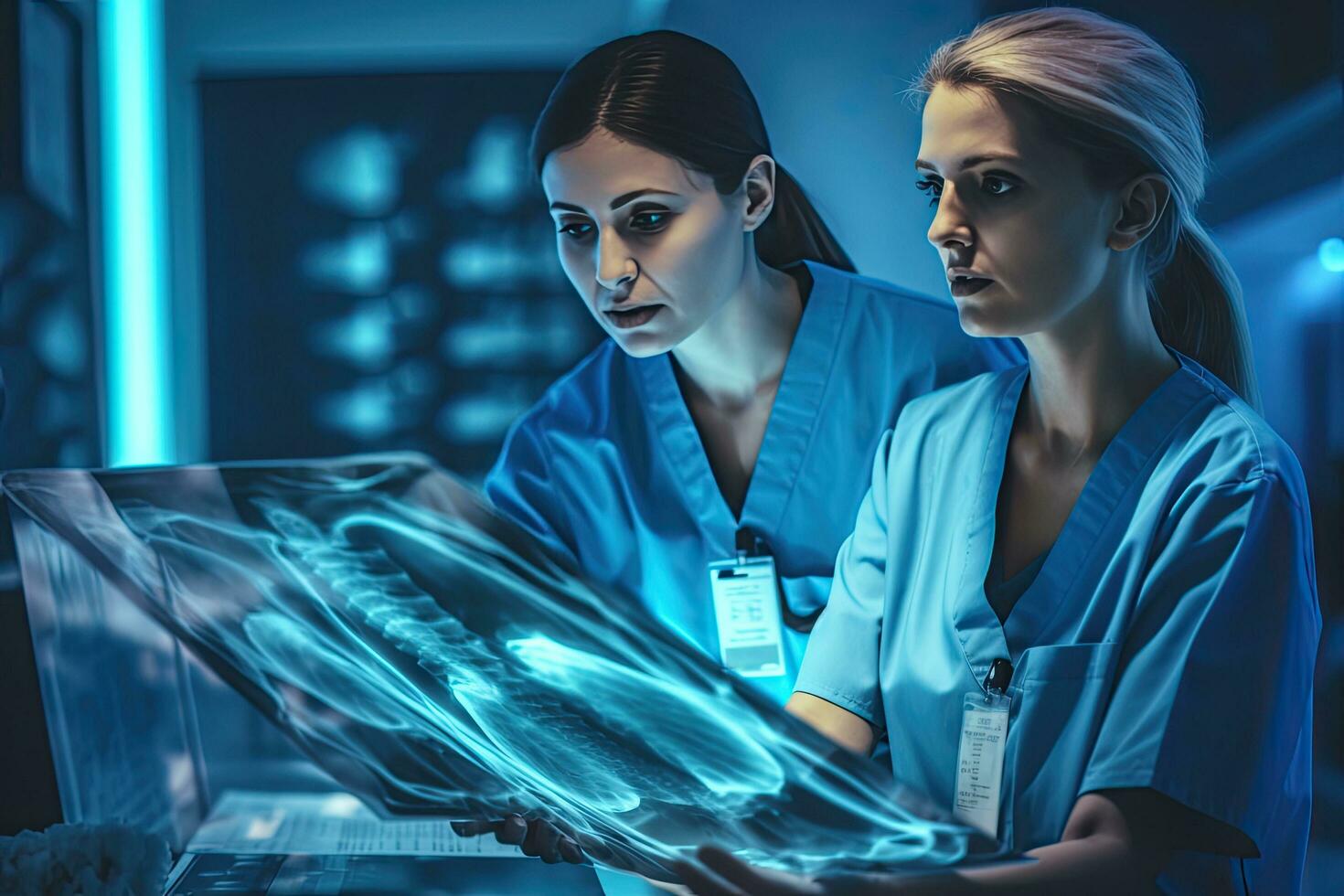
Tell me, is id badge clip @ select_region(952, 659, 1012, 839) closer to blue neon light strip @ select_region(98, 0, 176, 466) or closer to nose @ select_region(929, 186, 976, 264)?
nose @ select_region(929, 186, 976, 264)

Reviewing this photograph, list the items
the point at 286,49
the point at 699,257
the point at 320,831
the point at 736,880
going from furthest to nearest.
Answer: the point at 320,831
the point at 286,49
the point at 699,257
the point at 736,880

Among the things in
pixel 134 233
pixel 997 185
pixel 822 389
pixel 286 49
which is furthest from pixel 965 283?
pixel 134 233

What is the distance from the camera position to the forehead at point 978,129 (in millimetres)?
1125

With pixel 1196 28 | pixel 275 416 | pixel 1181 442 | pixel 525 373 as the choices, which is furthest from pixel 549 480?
pixel 1196 28

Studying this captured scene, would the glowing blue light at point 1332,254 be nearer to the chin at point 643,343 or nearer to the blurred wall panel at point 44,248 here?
the chin at point 643,343

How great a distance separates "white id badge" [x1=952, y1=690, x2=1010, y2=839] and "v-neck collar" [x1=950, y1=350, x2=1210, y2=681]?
31 mm

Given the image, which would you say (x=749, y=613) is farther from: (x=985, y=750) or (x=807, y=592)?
(x=985, y=750)

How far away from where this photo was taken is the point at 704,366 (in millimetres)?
1373

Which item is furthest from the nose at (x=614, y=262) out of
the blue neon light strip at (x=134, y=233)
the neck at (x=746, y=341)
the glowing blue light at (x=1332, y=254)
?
the glowing blue light at (x=1332, y=254)

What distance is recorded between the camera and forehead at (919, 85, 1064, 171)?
3.69 feet

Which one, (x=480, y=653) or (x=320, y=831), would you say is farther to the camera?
(x=320, y=831)

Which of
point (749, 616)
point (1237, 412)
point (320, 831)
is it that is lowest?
point (320, 831)

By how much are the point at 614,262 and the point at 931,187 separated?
14.2 inches

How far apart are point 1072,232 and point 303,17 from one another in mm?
944
